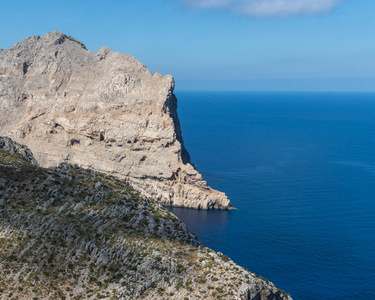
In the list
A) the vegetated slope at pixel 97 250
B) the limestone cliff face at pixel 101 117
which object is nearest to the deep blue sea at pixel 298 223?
A: the limestone cliff face at pixel 101 117

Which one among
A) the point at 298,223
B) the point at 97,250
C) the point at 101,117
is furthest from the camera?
the point at 101,117

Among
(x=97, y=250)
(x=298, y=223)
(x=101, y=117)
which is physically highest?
(x=101, y=117)

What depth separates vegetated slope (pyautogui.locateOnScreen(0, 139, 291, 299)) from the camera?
46312 mm

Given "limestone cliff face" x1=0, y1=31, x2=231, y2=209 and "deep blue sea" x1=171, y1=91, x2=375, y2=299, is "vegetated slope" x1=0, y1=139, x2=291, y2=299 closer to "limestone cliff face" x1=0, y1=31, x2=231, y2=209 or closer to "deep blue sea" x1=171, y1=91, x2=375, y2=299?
"deep blue sea" x1=171, y1=91, x2=375, y2=299

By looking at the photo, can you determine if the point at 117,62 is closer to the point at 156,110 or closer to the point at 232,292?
the point at 156,110

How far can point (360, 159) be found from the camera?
648ft

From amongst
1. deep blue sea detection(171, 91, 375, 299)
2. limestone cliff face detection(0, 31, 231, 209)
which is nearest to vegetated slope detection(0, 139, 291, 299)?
deep blue sea detection(171, 91, 375, 299)

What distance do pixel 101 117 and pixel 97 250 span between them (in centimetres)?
8911

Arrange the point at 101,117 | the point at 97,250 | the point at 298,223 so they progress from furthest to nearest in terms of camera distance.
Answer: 1. the point at 101,117
2. the point at 298,223
3. the point at 97,250

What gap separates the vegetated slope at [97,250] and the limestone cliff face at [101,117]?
69.9 m

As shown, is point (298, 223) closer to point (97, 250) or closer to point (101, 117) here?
point (101, 117)

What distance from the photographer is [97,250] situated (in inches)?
2020

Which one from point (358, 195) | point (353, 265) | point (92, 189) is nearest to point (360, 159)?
point (358, 195)

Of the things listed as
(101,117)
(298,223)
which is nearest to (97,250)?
(298,223)
